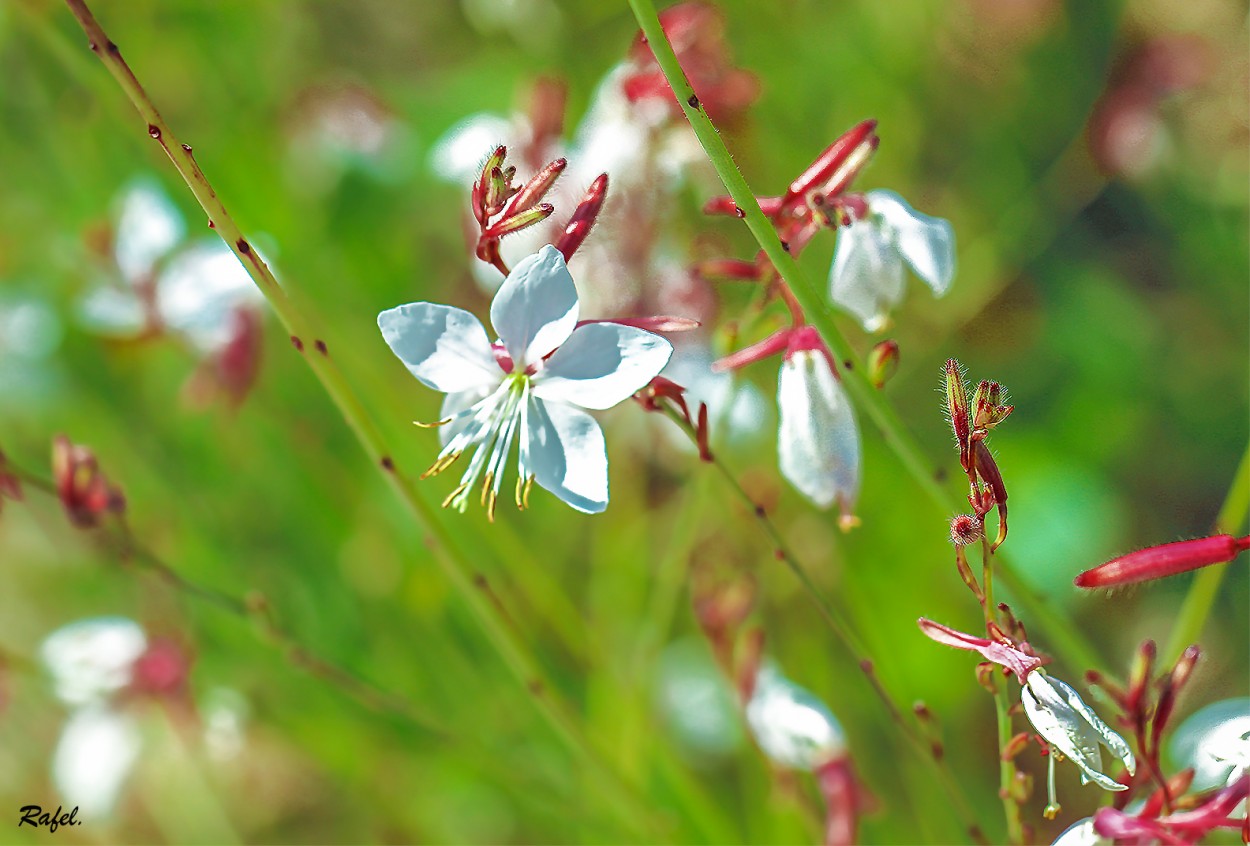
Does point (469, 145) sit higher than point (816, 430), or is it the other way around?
point (469, 145)

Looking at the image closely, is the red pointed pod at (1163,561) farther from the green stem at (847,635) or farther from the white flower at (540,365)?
the white flower at (540,365)

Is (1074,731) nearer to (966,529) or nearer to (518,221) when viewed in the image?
(966,529)

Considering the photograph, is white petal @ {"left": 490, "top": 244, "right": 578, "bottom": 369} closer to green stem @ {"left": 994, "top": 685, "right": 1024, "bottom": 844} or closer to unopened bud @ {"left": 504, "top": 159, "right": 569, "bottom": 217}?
unopened bud @ {"left": 504, "top": 159, "right": 569, "bottom": 217}

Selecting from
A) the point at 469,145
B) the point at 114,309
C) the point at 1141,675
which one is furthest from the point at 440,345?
the point at 114,309

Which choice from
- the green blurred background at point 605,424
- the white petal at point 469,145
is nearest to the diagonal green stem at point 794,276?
the white petal at point 469,145

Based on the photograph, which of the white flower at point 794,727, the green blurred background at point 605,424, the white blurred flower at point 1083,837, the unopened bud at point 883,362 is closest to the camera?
the white blurred flower at point 1083,837

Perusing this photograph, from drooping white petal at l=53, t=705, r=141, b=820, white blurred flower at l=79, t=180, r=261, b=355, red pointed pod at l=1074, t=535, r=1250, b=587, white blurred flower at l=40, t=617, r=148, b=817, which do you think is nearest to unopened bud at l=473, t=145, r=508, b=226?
red pointed pod at l=1074, t=535, r=1250, b=587

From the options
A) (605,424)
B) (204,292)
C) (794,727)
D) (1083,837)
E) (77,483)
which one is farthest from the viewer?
(605,424)
